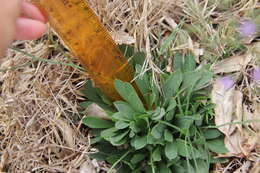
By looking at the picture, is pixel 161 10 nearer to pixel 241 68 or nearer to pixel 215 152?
pixel 241 68

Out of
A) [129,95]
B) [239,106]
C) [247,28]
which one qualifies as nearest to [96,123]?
[129,95]

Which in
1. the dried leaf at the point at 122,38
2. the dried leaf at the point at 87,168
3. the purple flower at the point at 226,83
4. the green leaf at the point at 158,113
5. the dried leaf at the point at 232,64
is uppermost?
the dried leaf at the point at 122,38

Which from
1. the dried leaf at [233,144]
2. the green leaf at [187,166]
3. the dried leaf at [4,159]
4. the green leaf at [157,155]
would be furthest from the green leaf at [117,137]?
the dried leaf at [4,159]

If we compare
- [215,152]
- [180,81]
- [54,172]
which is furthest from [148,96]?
[54,172]

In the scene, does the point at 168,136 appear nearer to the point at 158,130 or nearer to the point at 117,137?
the point at 158,130

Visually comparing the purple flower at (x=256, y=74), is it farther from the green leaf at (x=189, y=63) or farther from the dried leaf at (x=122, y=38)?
the dried leaf at (x=122, y=38)

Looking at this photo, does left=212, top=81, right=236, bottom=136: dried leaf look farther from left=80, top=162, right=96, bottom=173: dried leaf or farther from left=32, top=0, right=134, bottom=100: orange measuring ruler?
left=80, top=162, right=96, bottom=173: dried leaf
